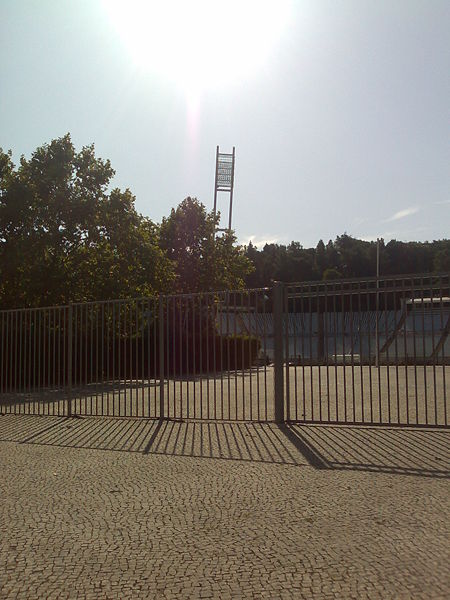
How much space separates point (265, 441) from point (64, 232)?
15.6 metres

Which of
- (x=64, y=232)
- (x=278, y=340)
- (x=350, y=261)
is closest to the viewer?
(x=278, y=340)

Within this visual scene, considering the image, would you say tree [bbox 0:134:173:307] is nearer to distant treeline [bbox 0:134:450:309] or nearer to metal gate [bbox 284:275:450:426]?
distant treeline [bbox 0:134:450:309]

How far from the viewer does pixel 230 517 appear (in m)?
Result: 5.09

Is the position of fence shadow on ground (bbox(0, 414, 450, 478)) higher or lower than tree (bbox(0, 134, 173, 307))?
lower

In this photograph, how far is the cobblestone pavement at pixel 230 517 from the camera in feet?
12.4

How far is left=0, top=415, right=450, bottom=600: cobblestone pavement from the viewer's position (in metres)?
3.78

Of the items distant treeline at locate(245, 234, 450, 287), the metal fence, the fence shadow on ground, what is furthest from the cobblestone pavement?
distant treeline at locate(245, 234, 450, 287)

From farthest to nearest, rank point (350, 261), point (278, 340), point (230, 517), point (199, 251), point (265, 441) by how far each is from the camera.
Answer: point (350, 261)
point (199, 251)
point (278, 340)
point (265, 441)
point (230, 517)

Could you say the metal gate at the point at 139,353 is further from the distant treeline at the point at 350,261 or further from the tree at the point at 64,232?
the distant treeline at the point at 350,261

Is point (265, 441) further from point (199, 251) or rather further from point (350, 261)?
point (350, 261)

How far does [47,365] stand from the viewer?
42.4 ft

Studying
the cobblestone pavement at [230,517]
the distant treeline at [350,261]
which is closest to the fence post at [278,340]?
the cobblestone pavement at [230,517]

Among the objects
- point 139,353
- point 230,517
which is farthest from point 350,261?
point 230,517

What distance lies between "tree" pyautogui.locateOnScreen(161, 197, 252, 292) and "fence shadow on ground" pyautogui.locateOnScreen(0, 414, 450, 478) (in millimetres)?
23774
